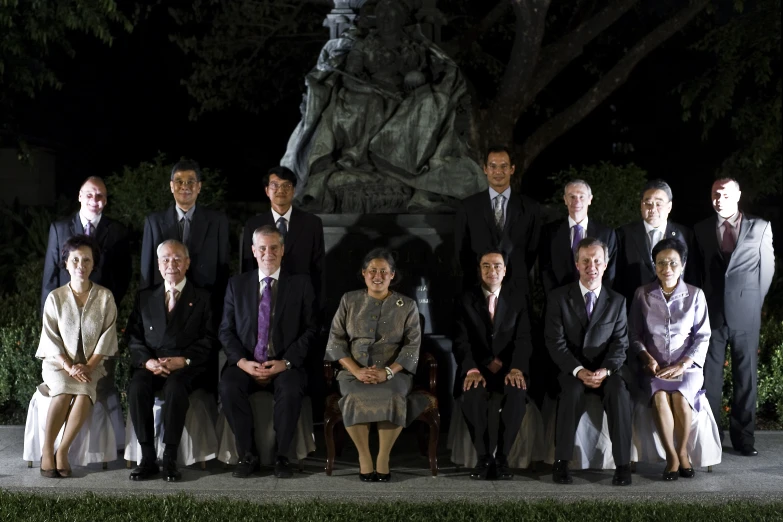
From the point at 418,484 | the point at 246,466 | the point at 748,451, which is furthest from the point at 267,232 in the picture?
the point at 748,451

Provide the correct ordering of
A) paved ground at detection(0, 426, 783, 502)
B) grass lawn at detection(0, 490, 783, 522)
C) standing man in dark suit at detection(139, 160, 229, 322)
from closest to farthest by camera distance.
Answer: grass lawn at detection(0, 490, 783, 522)
paved ground at detection(0, 426, 783, 502)
standing man in dark suit at detection(139, 160, 229, 322)

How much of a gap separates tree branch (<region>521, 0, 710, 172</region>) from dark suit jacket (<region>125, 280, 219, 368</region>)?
26.8 feet

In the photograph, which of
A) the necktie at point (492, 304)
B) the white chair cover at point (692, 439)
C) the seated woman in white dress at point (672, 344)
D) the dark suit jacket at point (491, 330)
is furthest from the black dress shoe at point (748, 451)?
the necktie at point (492, 304)

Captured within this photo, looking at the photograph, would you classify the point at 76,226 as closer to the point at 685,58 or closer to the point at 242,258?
the point at 242,258

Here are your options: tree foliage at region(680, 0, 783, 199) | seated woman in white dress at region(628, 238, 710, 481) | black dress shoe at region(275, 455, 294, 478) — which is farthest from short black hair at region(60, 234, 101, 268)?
tree foliage at region(680, 0, 783, 199)

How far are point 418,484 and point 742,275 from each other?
2.40 metres

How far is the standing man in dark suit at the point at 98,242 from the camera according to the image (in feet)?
24.5

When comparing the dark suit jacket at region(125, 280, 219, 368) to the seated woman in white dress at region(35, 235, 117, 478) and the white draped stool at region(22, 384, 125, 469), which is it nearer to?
the seated woman in white dress at region(35, 235, 117, 478)

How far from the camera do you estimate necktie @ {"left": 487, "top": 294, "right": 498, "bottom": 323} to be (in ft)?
23.6

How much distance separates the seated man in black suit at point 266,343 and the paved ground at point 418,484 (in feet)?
0.87

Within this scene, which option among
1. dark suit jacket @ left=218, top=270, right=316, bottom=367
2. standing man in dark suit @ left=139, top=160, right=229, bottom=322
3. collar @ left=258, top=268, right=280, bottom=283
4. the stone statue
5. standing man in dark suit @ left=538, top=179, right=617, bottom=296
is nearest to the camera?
dark suit jacket @ left=218, top=270, right=316, bottom=367

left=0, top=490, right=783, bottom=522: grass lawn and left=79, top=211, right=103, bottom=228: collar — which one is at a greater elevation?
left=79, top=211, right=103, bottom=228: collar

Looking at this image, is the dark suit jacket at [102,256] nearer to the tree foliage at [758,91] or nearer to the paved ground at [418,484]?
the paved ground at [418,484]

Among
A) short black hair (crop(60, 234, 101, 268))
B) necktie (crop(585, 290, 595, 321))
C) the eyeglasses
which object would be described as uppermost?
the eyeglasses
